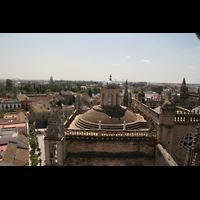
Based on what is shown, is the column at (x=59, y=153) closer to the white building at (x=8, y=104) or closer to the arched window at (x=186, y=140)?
the arched window at (x=186, y=140)

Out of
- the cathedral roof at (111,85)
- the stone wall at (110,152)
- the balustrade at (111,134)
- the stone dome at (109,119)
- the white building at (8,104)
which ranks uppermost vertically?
the cathedral roof at (111,85)

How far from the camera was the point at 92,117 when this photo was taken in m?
15.1

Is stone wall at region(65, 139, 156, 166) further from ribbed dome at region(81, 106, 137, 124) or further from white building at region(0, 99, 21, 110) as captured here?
white building at region(0, 99, 21, 110)

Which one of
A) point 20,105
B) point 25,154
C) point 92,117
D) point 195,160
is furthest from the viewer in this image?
point 20,105

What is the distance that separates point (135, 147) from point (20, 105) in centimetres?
6478

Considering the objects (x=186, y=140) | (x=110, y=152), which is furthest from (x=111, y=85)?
(x=186, y=140)

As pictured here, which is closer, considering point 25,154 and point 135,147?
point 135,147

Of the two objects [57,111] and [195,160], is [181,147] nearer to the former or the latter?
[195,160]

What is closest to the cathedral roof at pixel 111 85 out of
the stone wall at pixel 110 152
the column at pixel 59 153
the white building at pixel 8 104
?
the stone wall at pixel 110 152

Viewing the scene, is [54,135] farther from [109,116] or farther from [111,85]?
[111,85]

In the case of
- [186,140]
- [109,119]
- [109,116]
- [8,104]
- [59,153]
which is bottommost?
[8,104]

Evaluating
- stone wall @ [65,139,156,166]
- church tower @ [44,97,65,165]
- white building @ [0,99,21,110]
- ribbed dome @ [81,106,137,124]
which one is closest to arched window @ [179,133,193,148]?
stone wall @ [65,139,156,166]
